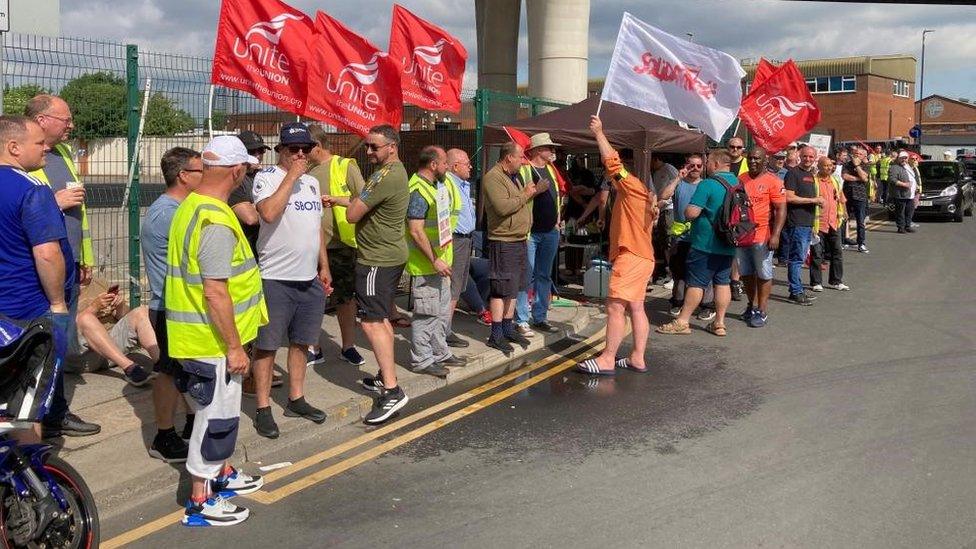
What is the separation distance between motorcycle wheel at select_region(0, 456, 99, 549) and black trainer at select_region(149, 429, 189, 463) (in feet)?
4.54

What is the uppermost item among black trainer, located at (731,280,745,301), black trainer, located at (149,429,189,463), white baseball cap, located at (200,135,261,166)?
white baseball cap, located at (200,135,261,166)

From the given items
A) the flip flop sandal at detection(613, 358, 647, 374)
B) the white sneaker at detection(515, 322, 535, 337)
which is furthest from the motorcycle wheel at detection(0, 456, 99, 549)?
the white sneaker at detection(515, 322, 535, 337)

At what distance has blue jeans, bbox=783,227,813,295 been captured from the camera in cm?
1106

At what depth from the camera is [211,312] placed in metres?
4.19

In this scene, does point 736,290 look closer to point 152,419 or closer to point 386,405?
point 386,405

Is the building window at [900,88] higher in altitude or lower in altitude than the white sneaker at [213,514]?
higher

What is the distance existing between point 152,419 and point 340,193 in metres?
2.42

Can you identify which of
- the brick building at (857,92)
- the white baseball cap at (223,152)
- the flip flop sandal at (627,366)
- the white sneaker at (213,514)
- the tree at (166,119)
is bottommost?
the white sneaker at (213,514)

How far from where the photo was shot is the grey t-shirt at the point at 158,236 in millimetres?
5422

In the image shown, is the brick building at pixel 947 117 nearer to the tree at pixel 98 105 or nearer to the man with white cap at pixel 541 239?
the man with white cap at pixel 541 239

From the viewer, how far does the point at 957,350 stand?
841 centimetres

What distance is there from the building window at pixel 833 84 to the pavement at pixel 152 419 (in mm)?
63602

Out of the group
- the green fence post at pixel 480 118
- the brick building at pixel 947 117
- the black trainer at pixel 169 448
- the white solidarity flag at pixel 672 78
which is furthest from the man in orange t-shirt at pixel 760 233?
the brick building at pixel 947 117

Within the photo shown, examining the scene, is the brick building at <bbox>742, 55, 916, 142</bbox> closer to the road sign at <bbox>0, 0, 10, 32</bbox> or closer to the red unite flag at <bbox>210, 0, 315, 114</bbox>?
the red unite flag at <bbox>210, 0, 315, 114</bbox>
